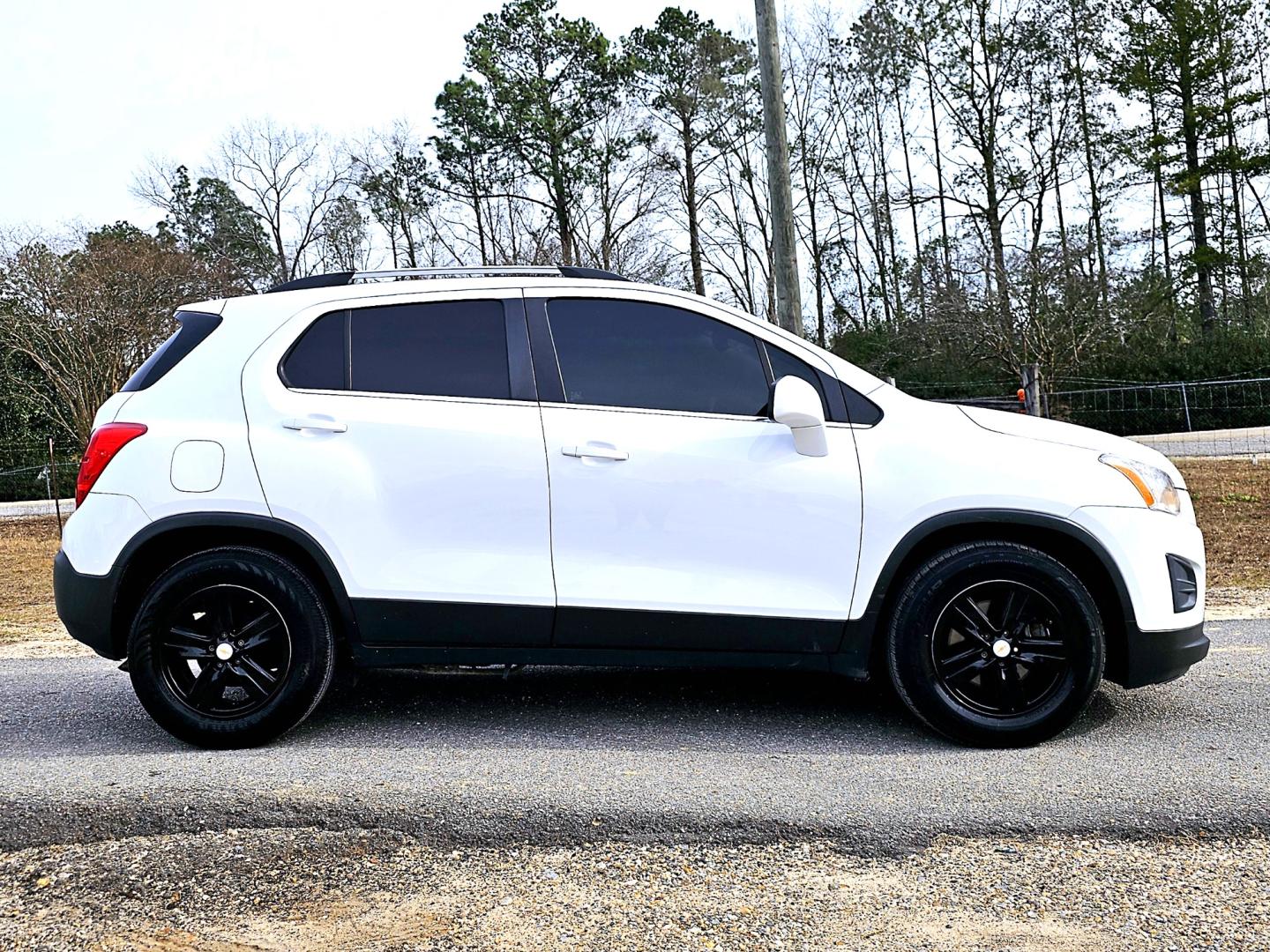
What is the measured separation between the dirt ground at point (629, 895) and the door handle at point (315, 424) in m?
1.60

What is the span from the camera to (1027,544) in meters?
4.50

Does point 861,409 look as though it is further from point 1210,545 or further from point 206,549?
point 1210,545

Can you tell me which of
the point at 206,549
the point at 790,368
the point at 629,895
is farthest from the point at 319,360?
the point at 629,895

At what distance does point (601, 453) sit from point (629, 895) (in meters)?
1.82

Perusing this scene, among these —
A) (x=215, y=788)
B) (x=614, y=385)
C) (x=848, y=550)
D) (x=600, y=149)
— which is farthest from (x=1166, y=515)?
(x=600, y=149)

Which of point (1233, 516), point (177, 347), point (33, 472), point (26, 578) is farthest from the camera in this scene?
point (33, 472)

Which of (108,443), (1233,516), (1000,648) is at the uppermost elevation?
(108,443)

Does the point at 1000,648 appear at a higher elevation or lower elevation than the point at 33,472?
lower

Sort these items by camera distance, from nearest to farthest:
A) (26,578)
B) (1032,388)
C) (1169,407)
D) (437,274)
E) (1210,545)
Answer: (437,274), (1210,545), (26,578), (1032,388), (1169,407)

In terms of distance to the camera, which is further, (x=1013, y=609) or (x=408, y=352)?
(x=408, y=352)

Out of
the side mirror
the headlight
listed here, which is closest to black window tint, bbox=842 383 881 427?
the side mirror

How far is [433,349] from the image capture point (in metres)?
4.70

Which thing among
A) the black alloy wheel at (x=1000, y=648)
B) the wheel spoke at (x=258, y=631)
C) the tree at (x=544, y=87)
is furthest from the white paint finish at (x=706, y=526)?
the tree at (x=544, y=87)

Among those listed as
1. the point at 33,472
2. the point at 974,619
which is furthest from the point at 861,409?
the point at 33,472
